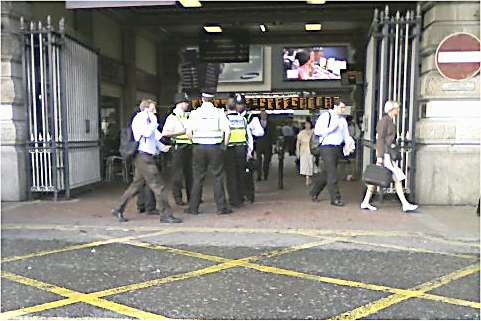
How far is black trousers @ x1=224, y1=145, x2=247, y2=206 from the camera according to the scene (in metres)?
8.38

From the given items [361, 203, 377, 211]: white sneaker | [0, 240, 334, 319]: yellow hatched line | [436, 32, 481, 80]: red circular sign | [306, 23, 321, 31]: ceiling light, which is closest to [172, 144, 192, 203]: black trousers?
[0, 240, 334, 319]: yellow hatched line

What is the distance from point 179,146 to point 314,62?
46.5 ft

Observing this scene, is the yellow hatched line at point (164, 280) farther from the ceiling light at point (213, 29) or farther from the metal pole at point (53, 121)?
the ceiling light at point (213, 29)

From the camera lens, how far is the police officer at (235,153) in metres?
8.34

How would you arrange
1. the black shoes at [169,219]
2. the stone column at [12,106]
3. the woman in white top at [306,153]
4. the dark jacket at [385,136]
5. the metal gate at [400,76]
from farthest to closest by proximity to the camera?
the woman in white top at [306,153], the stone column at [12,106], the metal gate at [400,76], the dark jacket at [385,136], the black shoes at [169,219]

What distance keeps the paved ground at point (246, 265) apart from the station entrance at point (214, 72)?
1784 mm

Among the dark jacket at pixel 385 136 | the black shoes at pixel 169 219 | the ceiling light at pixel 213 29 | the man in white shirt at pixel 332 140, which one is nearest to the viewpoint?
the black shoes at pixel 169 219

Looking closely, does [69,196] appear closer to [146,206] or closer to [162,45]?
[146,206]

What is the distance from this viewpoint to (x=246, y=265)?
532 cm

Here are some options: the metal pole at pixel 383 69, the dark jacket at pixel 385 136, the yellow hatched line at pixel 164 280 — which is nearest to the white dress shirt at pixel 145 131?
the yellow hatched line at pixel 164 280

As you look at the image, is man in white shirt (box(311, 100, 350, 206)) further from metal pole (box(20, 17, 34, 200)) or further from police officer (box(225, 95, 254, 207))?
metal pole (box(20, 17, 34, 200))

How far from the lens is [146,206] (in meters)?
8.01

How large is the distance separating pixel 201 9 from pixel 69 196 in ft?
20.4

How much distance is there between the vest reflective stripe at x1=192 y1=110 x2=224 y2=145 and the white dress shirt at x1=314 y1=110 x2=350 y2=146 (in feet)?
5.86
